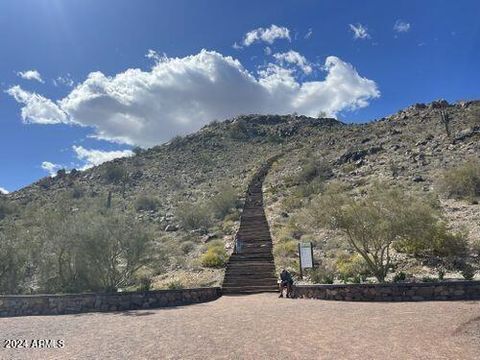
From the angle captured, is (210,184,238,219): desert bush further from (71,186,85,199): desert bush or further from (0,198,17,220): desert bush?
(0,198,17,220): desert bush

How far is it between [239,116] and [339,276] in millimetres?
78093

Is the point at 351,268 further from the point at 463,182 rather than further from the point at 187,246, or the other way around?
the point at 463,182

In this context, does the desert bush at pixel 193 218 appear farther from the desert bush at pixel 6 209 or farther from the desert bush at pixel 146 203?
the desert bush at pixel 6 209

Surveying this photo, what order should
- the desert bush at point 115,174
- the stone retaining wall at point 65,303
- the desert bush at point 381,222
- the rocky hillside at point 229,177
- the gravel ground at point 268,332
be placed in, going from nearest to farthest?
the gravel ground at point 268,332, the stone retaining wall at point 65,303, the desert bush at point 381,222, the rocky hillside at point 229,177, the desert bush at point 115,174

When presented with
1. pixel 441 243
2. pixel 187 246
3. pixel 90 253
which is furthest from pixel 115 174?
pixel 441 243

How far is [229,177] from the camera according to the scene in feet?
184

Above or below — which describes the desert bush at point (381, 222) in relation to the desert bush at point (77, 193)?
below

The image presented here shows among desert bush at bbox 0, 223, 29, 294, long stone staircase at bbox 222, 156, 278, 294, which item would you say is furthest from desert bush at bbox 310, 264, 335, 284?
desert bush at bbox 0, 223, 29, 294

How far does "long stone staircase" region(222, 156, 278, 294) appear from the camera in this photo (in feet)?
66.0

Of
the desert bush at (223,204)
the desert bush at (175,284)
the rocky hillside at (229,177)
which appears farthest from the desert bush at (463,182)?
the desert bush at (175,284)

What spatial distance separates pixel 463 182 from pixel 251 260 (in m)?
13.9

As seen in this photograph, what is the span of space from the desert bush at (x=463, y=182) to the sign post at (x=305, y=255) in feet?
40.3

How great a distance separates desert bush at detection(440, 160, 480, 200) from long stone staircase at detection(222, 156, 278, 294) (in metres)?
11.6

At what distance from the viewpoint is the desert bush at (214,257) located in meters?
23.3
